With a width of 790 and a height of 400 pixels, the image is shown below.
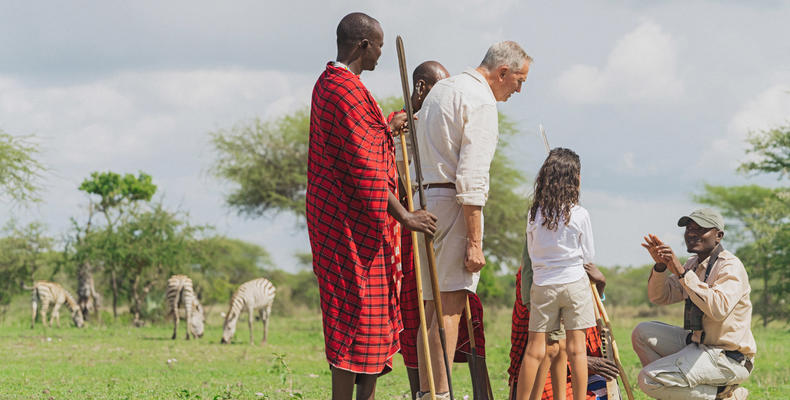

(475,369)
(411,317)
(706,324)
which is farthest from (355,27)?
(706,324)

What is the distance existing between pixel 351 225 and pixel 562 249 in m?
1.50

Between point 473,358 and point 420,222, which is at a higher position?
point 420,222

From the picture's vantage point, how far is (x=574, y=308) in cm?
472

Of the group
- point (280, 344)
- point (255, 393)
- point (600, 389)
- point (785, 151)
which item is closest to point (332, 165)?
point (600, 389)

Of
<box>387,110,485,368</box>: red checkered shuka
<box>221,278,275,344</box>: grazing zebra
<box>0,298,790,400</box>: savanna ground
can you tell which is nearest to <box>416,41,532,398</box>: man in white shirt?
<box>387,110,485,368</box>: red checkered shuka

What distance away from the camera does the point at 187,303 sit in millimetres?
19453

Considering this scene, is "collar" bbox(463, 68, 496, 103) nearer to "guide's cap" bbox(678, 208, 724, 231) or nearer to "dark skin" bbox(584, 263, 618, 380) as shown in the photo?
"dark skin" bbox(584, 263, 618, 380)

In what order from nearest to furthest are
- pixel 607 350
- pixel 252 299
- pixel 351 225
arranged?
pixel 351 225 < pixel 607 350 < pixel 252 299

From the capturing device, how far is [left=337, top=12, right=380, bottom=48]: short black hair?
157 inches

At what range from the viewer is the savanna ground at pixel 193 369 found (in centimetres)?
758

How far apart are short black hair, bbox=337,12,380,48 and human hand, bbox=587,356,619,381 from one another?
2.58 meters

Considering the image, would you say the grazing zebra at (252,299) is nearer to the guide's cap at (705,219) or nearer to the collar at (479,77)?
the guide's cap at (705,219)

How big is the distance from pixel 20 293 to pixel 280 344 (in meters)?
17.9

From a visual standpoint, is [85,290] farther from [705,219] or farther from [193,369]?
[705,219]
